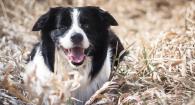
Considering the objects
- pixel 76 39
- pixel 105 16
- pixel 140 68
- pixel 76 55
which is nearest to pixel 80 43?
pixel 76 39

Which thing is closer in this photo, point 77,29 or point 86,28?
point 77,29

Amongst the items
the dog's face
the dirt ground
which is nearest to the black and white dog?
the dog's face

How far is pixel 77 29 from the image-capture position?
5.45 metres

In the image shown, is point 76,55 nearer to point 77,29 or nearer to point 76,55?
point 76,55

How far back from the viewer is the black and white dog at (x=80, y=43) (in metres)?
5.49

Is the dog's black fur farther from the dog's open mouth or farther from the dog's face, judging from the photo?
the dog's open mouth

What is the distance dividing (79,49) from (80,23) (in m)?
0.23

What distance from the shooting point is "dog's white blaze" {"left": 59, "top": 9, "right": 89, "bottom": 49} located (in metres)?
5.42

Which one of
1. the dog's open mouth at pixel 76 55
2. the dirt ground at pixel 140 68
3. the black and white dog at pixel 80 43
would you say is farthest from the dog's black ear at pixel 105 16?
the dog's open mouth at pixel 76 55

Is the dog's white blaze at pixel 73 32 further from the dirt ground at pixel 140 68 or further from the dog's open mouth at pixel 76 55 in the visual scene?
the dirt ground at pixel 140 68

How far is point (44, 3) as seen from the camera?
9.86 m

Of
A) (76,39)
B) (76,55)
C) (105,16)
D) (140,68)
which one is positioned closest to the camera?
(76,39)

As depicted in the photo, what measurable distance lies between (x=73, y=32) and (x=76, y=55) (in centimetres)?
21

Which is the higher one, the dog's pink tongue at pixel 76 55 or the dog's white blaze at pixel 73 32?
the dog's white blaze at pixel 73 32
